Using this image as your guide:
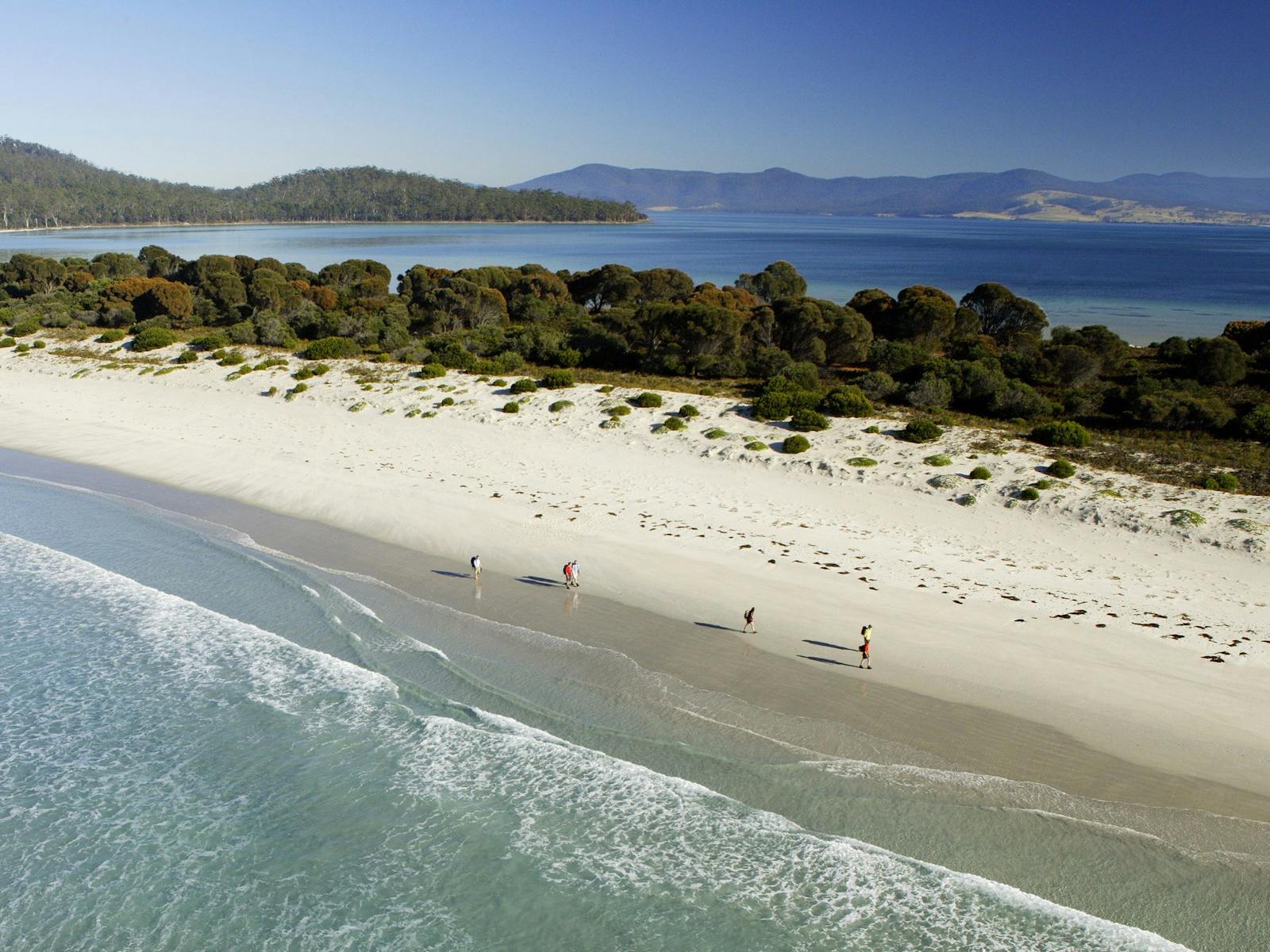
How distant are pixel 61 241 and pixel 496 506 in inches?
6966

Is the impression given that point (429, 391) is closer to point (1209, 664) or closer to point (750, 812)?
point (750, 812)

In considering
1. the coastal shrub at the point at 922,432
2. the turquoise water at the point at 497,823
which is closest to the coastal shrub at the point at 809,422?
the coastal shrub at the point at 922,432

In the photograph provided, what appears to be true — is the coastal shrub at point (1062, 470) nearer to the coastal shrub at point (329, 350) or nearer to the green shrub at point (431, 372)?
the green shrub at point (431, 372)

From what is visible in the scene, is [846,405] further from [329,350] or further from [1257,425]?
[329,350]

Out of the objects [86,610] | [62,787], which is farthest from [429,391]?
[62,787]

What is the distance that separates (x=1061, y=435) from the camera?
28.0 m

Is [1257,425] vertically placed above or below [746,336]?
below

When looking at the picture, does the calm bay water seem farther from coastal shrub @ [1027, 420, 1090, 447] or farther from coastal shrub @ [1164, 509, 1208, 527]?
coastal shrub @ [1164, 509, 1208, 527]

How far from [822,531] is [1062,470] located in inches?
348

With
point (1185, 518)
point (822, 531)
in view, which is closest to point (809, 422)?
point (822, 531)

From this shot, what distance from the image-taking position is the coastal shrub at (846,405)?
31.3 metres

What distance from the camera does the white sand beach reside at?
15.2m

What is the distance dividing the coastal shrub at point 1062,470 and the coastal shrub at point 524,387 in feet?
71.5

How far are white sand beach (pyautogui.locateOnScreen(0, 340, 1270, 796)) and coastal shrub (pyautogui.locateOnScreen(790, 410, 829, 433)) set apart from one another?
0.63 meters
